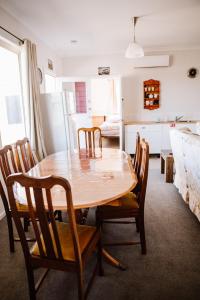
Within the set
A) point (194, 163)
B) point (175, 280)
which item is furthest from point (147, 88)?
point (175, 280)

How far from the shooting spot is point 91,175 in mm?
1733

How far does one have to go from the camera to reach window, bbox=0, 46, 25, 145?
9.30 ft

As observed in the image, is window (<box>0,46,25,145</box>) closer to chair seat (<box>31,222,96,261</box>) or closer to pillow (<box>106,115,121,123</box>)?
chair seat (<box>31,222,96,261</box>)

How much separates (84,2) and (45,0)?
454mm

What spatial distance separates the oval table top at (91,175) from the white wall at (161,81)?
305 cm

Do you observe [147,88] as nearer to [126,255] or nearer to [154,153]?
[154,153]

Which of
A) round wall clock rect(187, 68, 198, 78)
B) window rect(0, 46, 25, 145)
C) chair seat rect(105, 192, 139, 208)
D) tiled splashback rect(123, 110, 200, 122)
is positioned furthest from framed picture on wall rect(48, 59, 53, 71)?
chair seat rect(105, 192, 139, 208)

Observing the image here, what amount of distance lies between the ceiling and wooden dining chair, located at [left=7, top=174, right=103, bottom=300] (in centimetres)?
242

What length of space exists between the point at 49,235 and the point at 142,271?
0.93m

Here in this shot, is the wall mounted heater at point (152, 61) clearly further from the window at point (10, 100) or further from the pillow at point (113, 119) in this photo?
the window at point (10, 100)

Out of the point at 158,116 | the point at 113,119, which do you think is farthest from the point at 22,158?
the point at 113,119

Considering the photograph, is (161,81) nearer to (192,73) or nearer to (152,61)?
(152,61)

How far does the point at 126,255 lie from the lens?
180 cm

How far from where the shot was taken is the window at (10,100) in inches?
112
